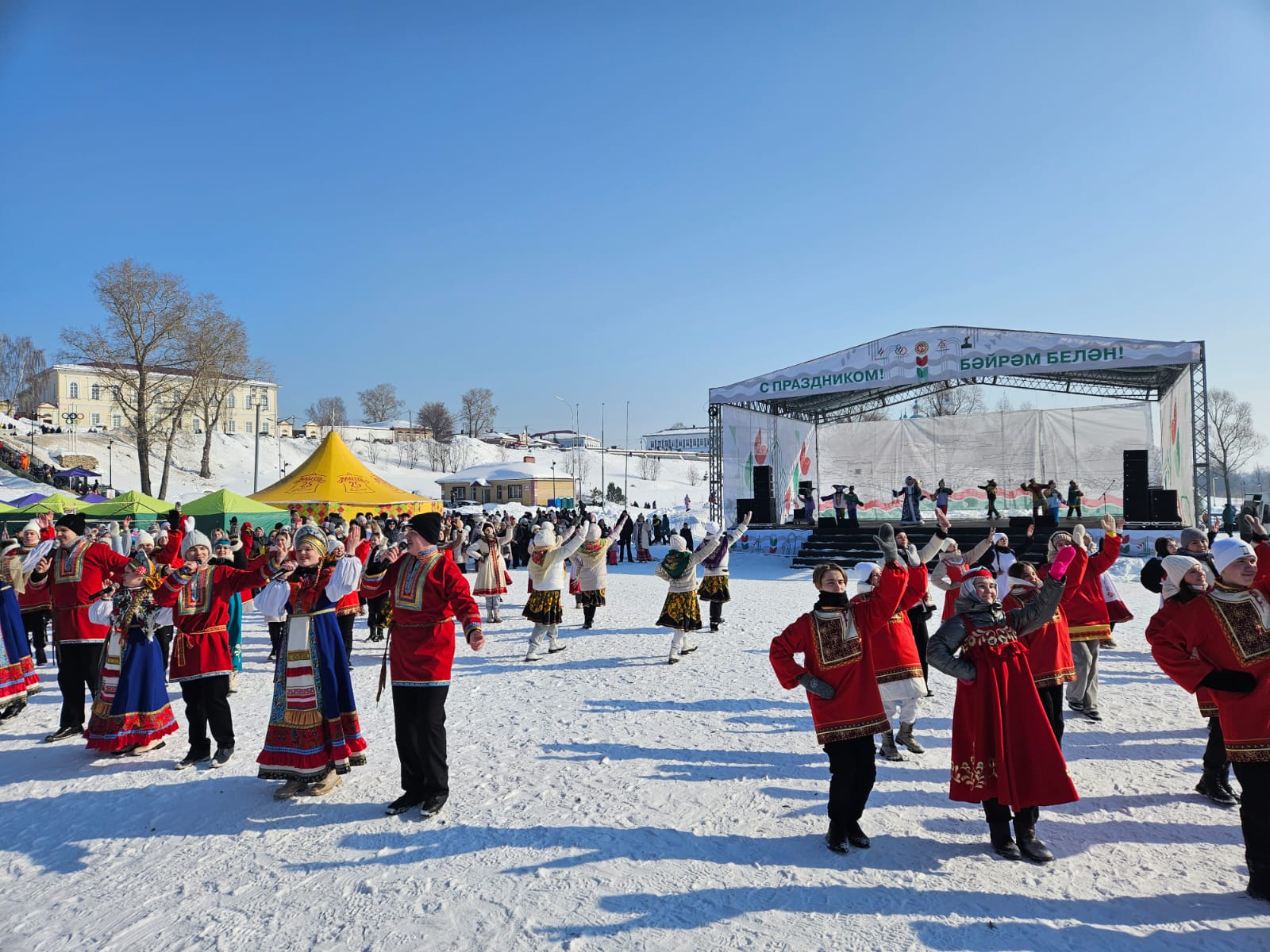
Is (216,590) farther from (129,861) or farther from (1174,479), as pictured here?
(1174,479)

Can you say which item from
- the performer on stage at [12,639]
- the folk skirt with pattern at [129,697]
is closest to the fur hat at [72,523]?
the performer on stage at [12,639]

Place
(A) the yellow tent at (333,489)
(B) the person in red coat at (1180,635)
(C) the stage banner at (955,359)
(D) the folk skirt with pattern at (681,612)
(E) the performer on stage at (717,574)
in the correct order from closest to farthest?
(B) the person in red coat at (1180,635)
(D) the folk skirt with pattern at (681,612)
(E) the performer on stage at (717,574)
(C) the stage banner at (955,359)
(A) the yellow tent at (333,489)

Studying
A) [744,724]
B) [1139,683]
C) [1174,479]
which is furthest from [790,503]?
[744,724]

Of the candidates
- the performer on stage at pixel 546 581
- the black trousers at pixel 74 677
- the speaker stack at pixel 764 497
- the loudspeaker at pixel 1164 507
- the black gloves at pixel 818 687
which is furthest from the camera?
the speaker stack at pixel 764 497

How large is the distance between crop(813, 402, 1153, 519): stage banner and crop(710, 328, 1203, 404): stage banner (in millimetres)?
3923

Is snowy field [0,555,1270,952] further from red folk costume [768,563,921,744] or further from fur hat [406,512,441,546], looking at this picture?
fur hat [406,512,441,546]

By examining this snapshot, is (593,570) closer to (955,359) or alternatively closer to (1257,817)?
(1257,817)

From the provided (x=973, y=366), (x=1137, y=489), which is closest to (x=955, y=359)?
(x=973, y=366)

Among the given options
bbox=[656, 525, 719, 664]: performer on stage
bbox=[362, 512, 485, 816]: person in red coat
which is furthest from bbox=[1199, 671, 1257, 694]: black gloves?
bbox=[656, 525, 719, 664]: performer on stage

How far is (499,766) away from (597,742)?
2.81ft

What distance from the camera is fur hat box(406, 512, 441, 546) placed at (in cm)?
464

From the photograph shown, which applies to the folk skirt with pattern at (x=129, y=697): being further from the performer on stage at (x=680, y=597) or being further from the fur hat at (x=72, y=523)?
the performer on stage at (x=680, y=597)

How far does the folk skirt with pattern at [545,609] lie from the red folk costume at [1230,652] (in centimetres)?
656

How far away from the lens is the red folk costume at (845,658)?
156 inches
